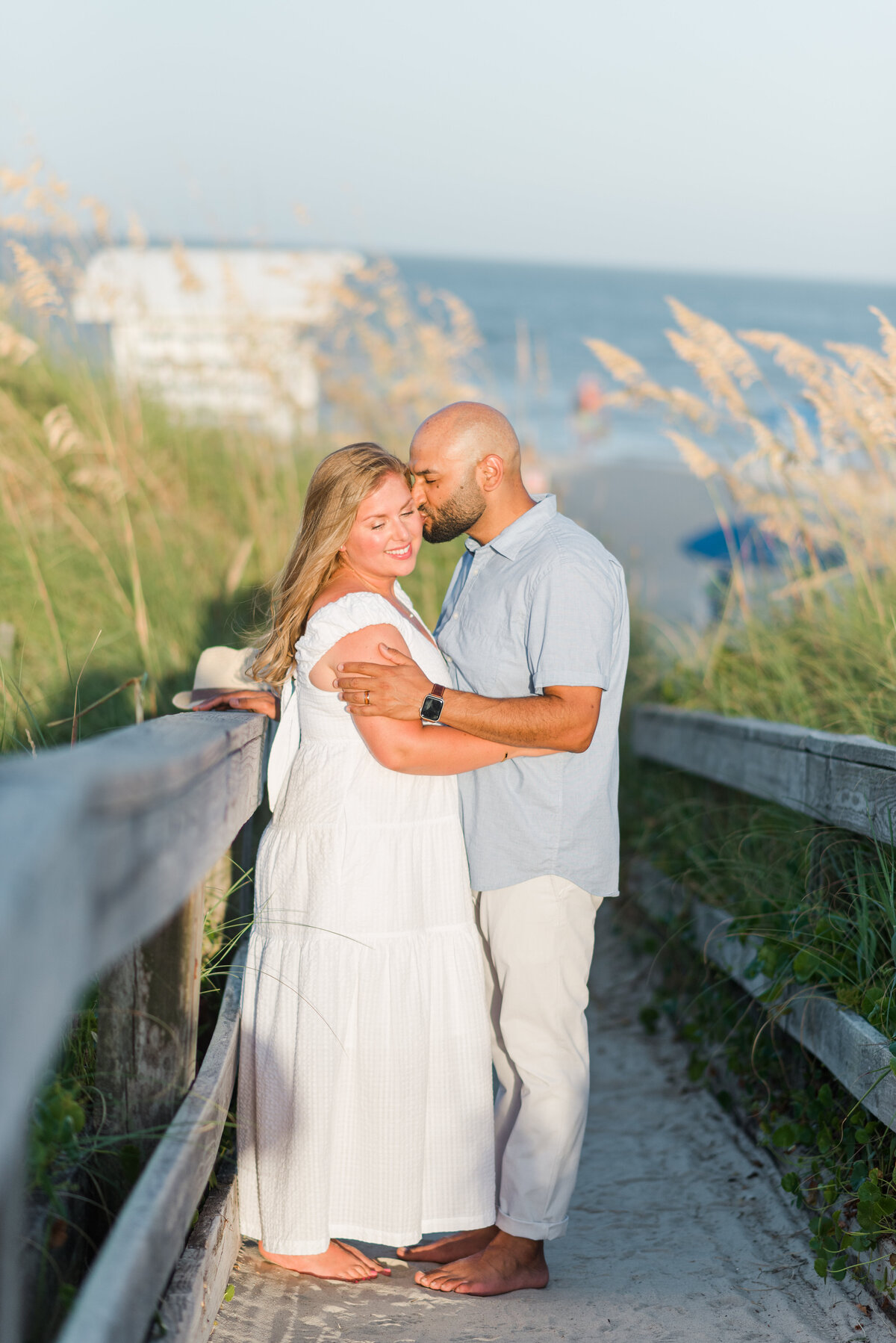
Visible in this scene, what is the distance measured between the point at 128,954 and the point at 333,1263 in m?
1.08

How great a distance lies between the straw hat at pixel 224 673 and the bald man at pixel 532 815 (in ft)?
1.89

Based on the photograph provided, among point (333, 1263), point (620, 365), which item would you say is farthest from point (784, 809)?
point (620, 365)

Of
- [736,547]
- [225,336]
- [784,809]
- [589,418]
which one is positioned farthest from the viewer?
[589,418]

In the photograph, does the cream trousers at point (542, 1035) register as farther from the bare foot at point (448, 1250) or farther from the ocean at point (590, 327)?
the ocean at point (590, 327)

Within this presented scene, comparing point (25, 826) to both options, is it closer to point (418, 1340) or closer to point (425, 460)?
point (418, 1340)

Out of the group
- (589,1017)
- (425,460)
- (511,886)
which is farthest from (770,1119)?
(425,460)

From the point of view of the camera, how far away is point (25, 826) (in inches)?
40.2

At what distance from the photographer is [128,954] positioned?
2.05m

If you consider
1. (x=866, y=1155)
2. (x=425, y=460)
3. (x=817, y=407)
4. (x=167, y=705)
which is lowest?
(x=866, y=1155)

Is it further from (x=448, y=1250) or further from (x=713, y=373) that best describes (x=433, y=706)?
(x=713, y=373)

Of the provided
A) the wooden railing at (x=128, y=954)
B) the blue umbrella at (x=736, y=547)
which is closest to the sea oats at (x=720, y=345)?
the blue umbrella at (x=736, y=547)

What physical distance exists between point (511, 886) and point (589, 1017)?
189 cm

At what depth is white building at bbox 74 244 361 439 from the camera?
681 centimetres

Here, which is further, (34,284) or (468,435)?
(34,284)
